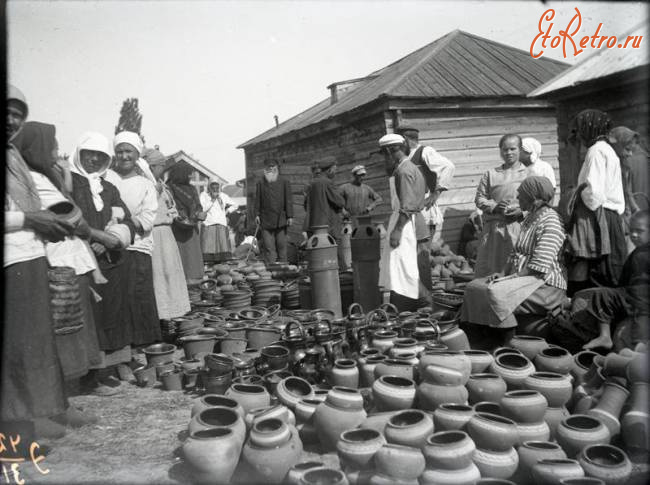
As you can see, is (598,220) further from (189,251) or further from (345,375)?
(189,251)

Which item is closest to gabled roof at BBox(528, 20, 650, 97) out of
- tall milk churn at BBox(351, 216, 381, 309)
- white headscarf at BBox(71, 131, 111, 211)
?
tall milk churn at BBox(351, 216, 381, 309)

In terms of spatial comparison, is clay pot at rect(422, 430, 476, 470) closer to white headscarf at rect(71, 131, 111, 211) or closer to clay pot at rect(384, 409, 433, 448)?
clay pot at rect(384, 409, 433, 448)

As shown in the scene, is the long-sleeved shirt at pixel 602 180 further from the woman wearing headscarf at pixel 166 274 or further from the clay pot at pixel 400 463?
the woman wearing headscarf at pixel 166 274

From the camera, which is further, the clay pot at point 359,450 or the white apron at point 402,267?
the white apron at point 402,267

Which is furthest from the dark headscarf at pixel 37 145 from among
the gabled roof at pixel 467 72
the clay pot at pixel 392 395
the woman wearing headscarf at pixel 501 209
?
the gabled roof at pixel 467 72

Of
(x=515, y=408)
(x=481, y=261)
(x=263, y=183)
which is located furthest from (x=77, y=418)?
(x=263, y=183)

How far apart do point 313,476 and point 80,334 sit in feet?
6.24

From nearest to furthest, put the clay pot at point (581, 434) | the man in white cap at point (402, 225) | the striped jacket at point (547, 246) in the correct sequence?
the clay pot at point (581, 434)
the striped jacket at point (547, 246)
the man in white cap at point (402, 225)

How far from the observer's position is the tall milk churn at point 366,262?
6.12 meters

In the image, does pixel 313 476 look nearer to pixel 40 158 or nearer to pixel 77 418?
pixel 77 418

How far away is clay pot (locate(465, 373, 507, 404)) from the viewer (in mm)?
3275

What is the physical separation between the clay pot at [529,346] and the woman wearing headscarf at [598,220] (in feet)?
3.77

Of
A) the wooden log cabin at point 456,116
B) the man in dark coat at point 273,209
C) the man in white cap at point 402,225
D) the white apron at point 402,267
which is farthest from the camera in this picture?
the wooden log cabin at point 456,116

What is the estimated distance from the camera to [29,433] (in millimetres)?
3029
